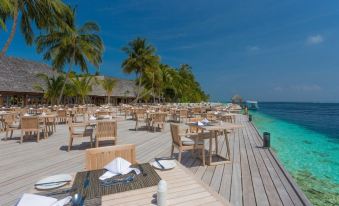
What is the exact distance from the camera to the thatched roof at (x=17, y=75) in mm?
16719

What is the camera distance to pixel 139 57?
81.9 feet

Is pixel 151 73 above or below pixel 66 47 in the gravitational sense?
below

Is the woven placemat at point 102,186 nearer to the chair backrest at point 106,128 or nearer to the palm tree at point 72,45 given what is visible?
the chair backrest at point 106,128

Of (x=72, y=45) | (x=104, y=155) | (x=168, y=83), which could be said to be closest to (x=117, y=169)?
(x=104, y=155)

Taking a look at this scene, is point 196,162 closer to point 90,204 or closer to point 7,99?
point 90,204

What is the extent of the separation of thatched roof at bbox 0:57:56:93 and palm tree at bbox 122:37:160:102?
32.3 feet

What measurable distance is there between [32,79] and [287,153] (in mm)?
22693

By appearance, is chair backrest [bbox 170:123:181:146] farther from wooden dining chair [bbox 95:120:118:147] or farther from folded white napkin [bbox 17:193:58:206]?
folded white napkin [bbox 17:193:58:206]

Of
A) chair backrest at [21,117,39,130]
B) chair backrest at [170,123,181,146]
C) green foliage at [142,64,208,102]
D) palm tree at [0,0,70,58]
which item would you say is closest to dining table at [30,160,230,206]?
chair backrest at [170,123,181,146]

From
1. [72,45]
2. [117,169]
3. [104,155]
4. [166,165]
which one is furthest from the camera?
[72,45]

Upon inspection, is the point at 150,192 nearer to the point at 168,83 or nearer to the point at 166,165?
the point at 166,165

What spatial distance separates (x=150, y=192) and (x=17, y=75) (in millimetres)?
22501

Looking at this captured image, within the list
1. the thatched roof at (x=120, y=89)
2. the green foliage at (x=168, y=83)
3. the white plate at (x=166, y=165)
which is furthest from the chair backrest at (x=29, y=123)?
the thatched roof at (x=120, y=89)

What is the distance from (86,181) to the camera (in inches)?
67.2
